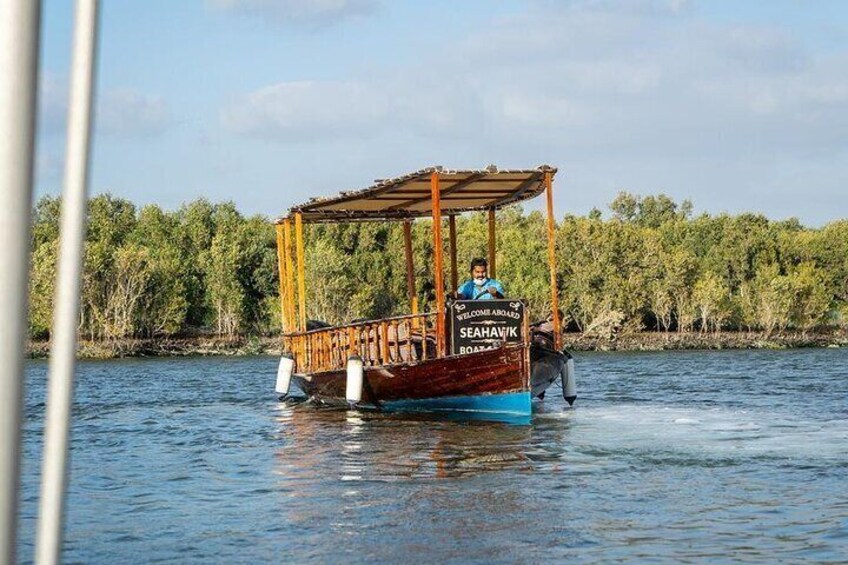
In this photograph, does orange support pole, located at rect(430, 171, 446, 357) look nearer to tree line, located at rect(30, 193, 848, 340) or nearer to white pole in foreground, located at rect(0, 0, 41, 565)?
white pole in foreground, located at rect(0, 0, 41, 565)

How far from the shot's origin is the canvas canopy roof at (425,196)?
66.9ft

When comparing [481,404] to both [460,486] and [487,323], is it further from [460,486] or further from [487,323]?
[460,486]

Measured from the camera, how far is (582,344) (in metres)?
81.9

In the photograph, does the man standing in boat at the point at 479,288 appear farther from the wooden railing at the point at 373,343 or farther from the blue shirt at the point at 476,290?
the wooden railing at the point at 373,343

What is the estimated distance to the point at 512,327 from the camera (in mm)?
20203

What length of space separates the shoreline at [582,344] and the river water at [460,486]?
50.8 m

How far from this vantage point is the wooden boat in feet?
65.9

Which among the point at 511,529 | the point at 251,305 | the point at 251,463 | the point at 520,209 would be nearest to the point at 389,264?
the point at 251,305

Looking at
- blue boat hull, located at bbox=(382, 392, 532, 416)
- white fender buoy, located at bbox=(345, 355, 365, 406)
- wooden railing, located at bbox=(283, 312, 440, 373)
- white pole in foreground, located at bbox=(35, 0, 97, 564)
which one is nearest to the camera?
white pole in foreground, located at bbox=(35, 0, 97, 564)

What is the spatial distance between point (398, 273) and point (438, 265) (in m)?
61.7

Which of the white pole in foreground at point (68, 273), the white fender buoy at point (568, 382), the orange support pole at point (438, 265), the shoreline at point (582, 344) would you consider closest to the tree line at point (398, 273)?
the shoreline at point (582, 344)

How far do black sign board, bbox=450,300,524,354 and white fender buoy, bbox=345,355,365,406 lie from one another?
2.57m

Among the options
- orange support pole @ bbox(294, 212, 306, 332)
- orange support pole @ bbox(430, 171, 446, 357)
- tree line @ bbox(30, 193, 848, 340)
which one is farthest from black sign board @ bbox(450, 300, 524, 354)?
tree line @ bbox(30, 193, 848, 340)

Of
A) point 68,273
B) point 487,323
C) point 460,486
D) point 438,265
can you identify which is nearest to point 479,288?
point 487,323
